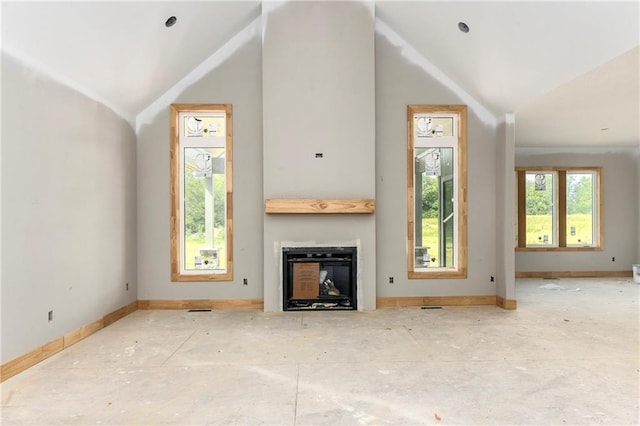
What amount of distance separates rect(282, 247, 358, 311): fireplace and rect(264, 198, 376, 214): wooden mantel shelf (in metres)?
0.50

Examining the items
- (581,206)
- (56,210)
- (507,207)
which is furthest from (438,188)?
(56,210)

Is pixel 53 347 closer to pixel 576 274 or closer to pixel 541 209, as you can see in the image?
pixel 541 209

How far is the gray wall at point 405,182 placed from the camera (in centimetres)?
525

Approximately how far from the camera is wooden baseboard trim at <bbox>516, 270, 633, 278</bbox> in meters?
7.60

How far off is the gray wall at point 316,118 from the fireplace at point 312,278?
0.41ft

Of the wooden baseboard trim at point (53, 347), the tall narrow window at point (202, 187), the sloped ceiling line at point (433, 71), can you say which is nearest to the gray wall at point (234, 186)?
the tall narrow window at point (202, 187)

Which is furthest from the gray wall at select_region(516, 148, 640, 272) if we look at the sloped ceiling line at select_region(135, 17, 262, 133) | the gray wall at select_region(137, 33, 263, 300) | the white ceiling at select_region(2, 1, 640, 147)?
the sloped ceiling line at select_region(135, 17, 262, 133)

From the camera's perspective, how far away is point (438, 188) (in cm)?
547

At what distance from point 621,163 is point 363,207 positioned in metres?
6.34

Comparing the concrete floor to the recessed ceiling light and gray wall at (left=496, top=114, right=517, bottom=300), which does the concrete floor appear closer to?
gray wall at (left=496, top=114, right=517, bottom=300)

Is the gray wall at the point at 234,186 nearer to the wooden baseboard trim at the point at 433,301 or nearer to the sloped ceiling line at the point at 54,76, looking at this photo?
the sloped ceiling line at the point at 54,76

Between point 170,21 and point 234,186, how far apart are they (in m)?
2.08

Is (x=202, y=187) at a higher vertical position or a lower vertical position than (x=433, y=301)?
higher

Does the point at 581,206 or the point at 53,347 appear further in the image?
the point at 581,206
